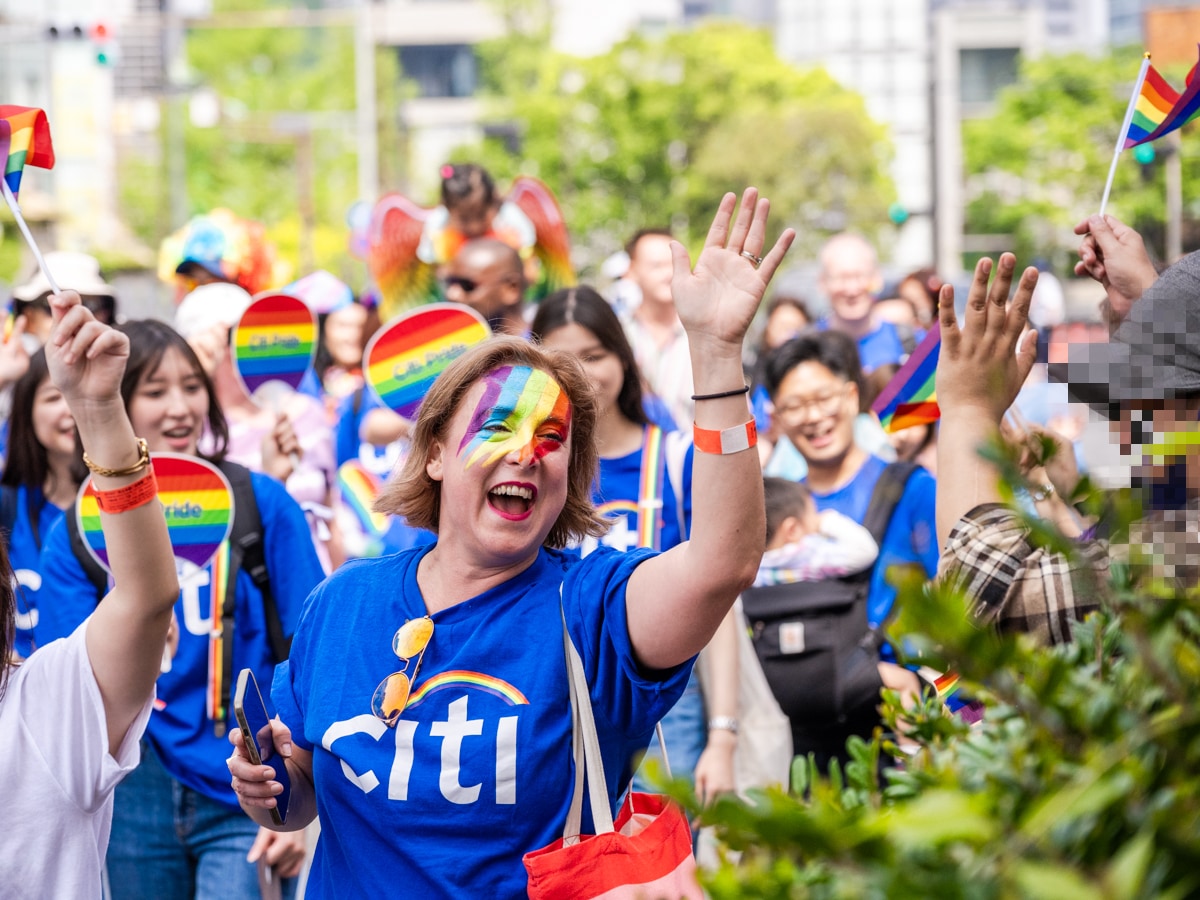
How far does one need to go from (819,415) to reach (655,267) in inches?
85.3

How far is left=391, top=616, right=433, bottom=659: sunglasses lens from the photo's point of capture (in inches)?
105

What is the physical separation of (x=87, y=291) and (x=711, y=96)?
43.3 metres

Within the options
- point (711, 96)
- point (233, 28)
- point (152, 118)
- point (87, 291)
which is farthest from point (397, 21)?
point (87, 291)

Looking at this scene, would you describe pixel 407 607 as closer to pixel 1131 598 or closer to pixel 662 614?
pixel 662 614

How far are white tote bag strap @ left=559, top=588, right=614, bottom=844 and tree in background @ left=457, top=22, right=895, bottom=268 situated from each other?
36993mm

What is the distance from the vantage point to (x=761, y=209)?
98.3 inches

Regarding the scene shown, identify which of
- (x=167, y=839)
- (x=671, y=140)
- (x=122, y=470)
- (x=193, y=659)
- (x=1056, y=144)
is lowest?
(x=167, y=839)

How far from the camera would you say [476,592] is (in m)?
2.76

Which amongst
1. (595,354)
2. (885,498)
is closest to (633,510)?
(595,354)

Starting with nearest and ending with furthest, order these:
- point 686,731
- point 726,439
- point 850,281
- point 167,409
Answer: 1. point 726,439
2. point 167,409
3. point 686,731
4. point 850,281

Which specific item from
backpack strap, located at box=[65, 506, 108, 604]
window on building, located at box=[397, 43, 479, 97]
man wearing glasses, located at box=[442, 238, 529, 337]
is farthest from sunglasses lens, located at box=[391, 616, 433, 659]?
window on building, located at box=[397, 43, 479, 97]

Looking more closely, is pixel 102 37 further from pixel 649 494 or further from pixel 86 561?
pixel 649 494

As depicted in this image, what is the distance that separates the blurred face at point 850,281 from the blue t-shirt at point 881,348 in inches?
27.6

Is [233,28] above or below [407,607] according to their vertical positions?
above
